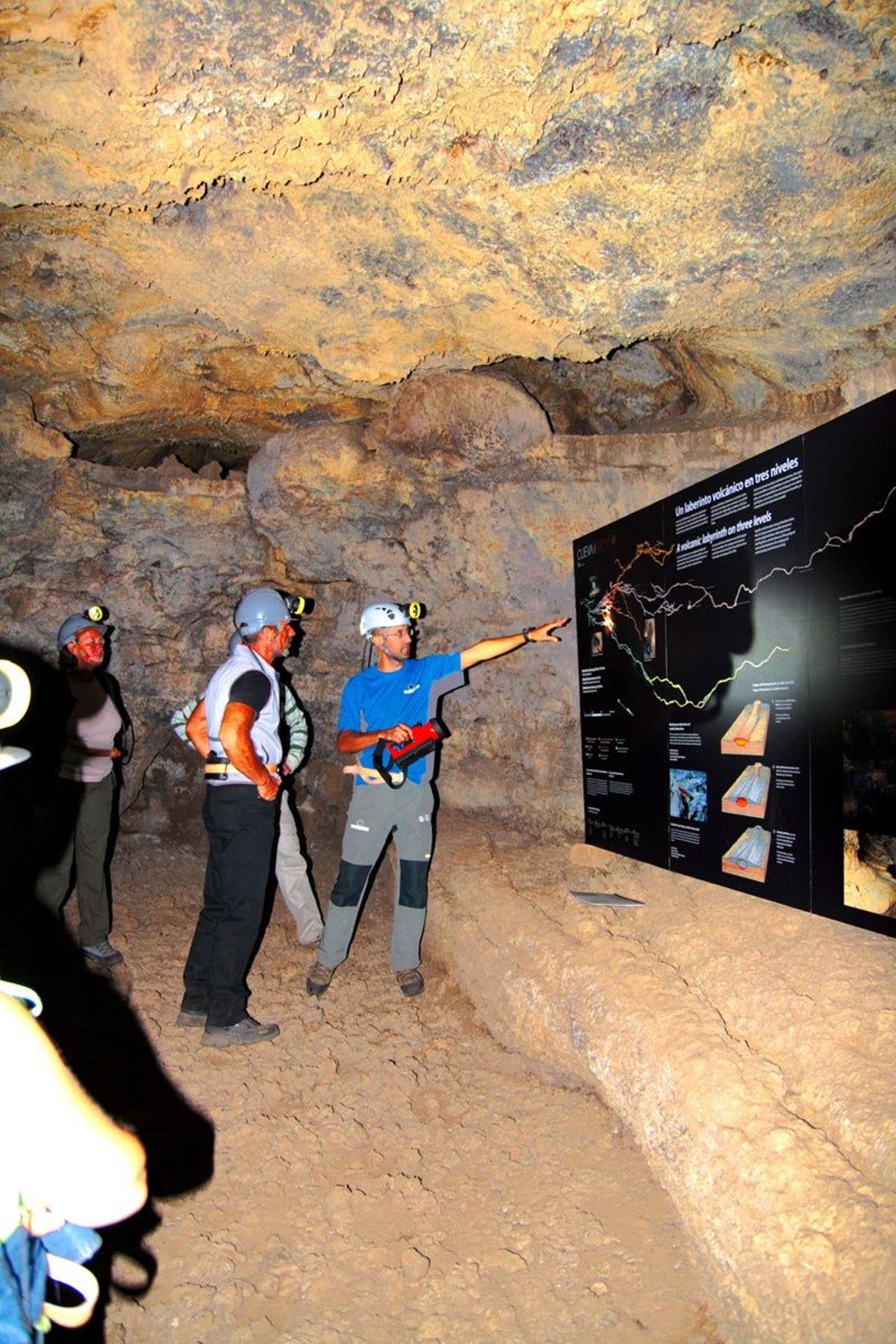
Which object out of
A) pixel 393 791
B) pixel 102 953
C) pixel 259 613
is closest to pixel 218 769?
pixel 259 613

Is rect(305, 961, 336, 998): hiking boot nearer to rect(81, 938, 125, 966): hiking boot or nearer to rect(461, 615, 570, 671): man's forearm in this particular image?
rect(81, 938, 125, 966): hiking boot

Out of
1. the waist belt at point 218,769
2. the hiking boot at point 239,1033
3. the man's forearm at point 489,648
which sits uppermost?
the man's forearm at point 489,648

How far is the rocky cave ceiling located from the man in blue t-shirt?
1.65 meters

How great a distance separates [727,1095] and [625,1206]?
0.69 metres

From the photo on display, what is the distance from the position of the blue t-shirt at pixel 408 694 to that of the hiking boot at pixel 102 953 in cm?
186

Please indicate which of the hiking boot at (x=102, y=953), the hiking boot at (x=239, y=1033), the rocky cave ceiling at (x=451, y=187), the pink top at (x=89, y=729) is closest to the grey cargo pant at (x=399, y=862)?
the hiking boot at (x=239, y=1033)

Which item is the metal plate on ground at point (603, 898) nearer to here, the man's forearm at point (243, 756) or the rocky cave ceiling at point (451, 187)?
the man's forearm at point (243, 756)

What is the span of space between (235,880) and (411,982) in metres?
1.24

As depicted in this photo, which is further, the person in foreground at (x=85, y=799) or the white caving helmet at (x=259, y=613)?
the person in foreground at (x=85, y=799)

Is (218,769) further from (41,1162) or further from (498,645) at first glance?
(41,1162)

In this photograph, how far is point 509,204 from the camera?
3053mm

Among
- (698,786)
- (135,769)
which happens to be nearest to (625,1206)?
(698,786)

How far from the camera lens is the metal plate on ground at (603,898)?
11.9ft

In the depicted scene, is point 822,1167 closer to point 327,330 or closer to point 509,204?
point 509,204
